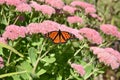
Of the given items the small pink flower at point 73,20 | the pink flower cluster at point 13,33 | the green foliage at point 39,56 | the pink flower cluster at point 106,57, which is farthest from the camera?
the small pink flower at point 73,20

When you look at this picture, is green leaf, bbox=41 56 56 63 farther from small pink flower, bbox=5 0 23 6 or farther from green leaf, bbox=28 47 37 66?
small pink flower, bbox=5 0 23 6

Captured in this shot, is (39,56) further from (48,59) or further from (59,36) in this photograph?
(59,36)

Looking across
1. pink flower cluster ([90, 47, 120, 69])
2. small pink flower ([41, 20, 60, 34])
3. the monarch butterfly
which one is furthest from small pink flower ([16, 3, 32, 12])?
pink flower cluster ([90, 47, 120, 69])

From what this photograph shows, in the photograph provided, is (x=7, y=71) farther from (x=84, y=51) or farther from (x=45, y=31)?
(x=84, y=51)

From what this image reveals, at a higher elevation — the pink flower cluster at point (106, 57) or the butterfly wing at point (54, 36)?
the butterfly wing at point (54, 36)

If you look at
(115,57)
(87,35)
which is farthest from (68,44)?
(115,57)

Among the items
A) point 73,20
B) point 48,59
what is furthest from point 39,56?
point 73,20

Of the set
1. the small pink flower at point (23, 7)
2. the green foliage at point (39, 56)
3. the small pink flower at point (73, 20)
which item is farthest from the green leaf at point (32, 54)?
the small pink flower at point (73, 20)

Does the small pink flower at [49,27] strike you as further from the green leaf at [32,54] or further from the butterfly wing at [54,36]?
the green leaf at [32,54]
